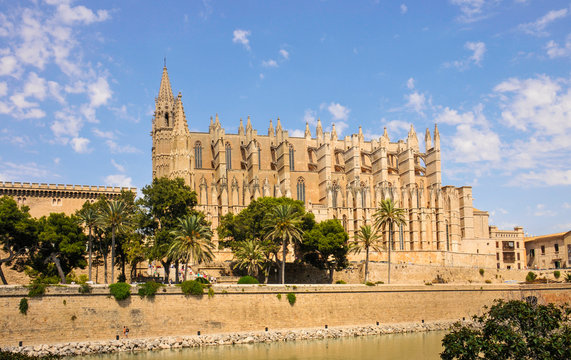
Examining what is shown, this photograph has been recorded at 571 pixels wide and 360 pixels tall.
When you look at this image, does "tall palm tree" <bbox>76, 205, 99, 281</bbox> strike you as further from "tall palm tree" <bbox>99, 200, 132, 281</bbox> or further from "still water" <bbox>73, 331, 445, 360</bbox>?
"still water" <bbox>73, 331, 445, 360</bbox>

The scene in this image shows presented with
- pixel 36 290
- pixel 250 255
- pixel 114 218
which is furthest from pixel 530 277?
pixel 36 290

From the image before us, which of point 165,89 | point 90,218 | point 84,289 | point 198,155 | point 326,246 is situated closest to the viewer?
point 84,289

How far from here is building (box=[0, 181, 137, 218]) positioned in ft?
201

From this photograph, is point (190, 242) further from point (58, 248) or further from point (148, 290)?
point (58, 248)

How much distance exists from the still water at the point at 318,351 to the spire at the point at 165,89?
43.4 meters

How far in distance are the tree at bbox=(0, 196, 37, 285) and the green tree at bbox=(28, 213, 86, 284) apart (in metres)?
0.75

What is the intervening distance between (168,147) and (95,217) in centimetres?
2606

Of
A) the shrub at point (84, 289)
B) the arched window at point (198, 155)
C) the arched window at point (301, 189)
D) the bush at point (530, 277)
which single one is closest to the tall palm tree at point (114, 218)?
the shrub at point (84, 289)

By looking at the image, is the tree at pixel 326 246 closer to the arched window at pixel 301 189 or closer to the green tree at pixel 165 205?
the green tree at pixel 165 205

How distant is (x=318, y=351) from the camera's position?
1513 inches

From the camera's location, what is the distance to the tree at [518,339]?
71.5 feet

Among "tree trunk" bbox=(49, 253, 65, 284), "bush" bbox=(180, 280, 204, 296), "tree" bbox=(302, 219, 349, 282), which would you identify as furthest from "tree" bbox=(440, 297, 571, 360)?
"tree" bbox=(302, 219, 349, 282)

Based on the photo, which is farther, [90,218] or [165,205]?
[165,205]

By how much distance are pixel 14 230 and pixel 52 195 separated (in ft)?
60.2
